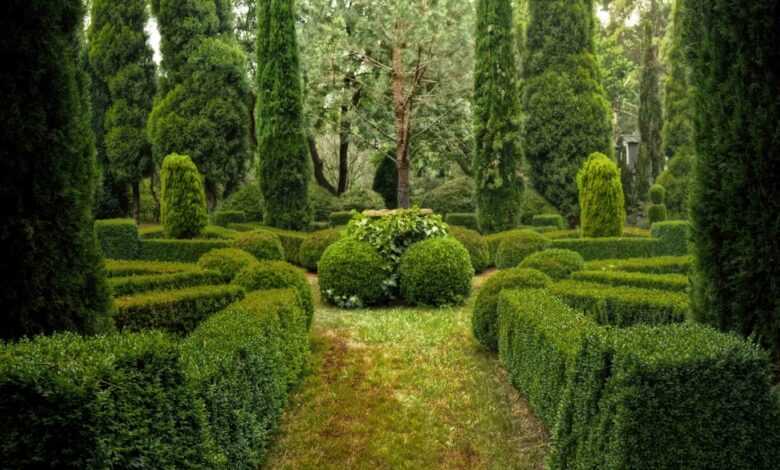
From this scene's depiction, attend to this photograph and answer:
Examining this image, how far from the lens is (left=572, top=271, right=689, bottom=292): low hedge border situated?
7145 millimetres

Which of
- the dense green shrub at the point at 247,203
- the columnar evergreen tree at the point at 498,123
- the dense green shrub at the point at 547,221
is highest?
the columnar evergreen tree at the point at 498,123

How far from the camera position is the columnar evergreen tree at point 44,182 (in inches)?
155

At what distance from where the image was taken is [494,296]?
7477 millimetres

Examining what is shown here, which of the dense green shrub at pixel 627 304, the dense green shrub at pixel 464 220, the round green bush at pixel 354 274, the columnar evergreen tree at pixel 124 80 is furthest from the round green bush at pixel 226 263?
the columnar evergreen tree at pixel 124 80

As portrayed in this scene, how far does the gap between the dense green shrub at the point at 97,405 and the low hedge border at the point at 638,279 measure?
571cm

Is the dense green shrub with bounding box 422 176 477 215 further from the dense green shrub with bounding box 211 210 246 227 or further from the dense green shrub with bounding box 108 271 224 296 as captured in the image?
the dense green shrub with bounding box 108 271 224 296

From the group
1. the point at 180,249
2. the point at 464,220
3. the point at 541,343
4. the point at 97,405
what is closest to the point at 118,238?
the point at 180,249

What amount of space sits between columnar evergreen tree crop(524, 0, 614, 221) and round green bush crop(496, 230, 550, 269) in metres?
7.13

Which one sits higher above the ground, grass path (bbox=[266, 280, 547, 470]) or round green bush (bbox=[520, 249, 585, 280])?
round green bush (bbox=[520, 249, 585, 280])

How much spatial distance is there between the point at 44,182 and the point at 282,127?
13819 mm

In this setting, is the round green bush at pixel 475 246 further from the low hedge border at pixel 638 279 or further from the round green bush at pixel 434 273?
the low hedge border at pixel 638 279

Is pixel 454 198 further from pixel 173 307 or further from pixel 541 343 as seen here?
pixel 541 343

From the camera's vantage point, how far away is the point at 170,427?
10.3 feet

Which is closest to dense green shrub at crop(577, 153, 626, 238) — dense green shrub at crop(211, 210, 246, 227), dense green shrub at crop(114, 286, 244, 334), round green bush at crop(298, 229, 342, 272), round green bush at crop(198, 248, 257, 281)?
round green bush at crop(298, 229, 342, 272)
